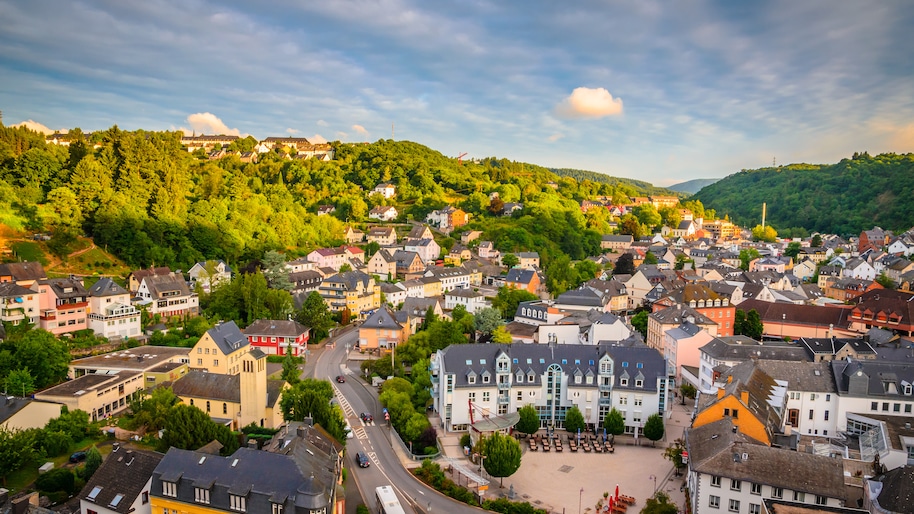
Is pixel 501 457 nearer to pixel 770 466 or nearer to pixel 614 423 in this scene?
pixel 614 423

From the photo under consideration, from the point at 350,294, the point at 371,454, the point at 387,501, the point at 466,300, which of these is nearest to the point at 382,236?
the point at 350,294

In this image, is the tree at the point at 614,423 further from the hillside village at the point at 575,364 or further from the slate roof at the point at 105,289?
the slate roof at the point at 105,289

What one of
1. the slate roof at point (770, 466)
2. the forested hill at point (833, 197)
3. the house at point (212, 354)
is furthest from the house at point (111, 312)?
the forested hill at point (833, 197)

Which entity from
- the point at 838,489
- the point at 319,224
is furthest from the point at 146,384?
the point at 319,224

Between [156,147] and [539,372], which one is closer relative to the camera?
[539,372]

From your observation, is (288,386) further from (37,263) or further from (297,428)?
(37,263)

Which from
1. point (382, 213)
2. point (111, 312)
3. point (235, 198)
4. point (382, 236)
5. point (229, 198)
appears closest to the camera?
point (111, 312)
